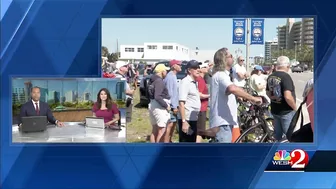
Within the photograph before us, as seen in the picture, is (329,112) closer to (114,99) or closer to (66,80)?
(114,99)

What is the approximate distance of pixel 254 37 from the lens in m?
3.55

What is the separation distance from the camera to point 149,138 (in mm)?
3598

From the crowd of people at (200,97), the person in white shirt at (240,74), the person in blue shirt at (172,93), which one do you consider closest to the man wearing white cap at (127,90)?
the crowd of people at (200,97)

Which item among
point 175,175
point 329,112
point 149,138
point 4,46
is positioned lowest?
point 175,175

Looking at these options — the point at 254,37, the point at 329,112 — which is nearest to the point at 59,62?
the point at 254,37

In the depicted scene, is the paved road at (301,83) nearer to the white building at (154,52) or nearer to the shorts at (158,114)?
the white building at (154,52)

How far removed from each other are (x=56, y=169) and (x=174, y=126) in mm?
1060

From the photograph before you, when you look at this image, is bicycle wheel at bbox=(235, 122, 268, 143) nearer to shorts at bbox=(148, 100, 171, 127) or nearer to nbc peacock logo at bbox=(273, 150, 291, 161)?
nbc peacock logo at bbox=(273, 150, 291, 161)

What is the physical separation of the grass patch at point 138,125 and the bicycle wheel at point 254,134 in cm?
77

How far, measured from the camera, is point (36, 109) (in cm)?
356

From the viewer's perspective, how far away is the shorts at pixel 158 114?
3555mm

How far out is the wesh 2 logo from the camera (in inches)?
144

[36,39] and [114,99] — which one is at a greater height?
[36,39]

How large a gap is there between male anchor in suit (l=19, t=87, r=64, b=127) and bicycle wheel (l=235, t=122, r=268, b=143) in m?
1.52
